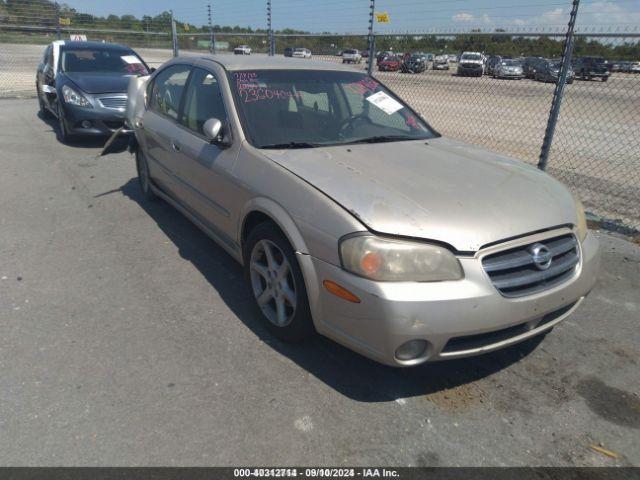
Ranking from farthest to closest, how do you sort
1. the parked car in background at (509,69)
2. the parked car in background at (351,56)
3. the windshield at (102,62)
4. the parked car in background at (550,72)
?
the parked car in background at (351,56), the windshield at (102,62), the parked car in background at (509,69), the parked car in background at (550,72)

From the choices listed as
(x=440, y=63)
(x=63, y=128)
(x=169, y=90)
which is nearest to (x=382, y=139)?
(x=169, y=90)

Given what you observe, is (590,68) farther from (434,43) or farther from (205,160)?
(205,160)

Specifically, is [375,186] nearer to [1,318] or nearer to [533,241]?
[533,241]

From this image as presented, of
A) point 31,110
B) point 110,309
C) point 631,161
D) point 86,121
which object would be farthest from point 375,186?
point 31,110

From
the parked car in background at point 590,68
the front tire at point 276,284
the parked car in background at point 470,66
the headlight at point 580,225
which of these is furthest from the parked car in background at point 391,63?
the front tire at point 276,284

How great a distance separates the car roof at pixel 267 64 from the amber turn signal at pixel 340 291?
2057 millimetres

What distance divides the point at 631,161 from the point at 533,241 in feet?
27.1

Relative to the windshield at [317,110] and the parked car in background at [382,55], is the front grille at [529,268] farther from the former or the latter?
the parked car in background at [382,55]

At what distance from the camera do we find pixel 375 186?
265cm

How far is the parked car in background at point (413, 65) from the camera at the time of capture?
9.96m

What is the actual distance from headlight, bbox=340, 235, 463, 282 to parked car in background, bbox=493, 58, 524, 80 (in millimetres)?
5668

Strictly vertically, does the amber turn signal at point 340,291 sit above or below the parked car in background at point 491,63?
below

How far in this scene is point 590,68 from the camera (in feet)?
19.9

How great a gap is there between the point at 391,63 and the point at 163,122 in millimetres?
6996
